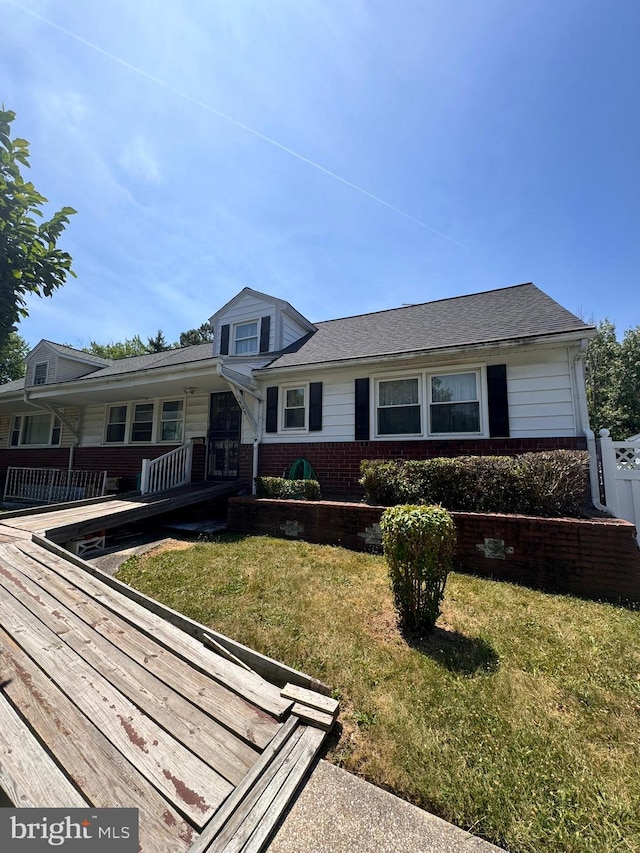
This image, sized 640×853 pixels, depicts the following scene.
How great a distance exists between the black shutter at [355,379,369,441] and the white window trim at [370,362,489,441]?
12 centimetres

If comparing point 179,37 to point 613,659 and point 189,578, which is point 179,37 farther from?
point 613,659

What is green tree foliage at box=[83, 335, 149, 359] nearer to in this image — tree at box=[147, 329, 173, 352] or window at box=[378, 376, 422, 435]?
tree at box=[147, 329, 173, 352]

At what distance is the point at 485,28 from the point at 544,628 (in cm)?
1011

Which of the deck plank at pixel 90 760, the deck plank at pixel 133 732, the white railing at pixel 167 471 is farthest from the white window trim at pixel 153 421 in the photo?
the deck plank at pixel 90 760

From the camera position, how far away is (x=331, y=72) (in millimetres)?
7293

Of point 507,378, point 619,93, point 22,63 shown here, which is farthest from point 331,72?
point 507,378

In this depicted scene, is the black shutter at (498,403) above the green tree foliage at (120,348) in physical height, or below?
below

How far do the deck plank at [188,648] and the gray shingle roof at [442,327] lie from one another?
6.32m

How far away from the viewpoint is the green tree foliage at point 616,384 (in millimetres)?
23047

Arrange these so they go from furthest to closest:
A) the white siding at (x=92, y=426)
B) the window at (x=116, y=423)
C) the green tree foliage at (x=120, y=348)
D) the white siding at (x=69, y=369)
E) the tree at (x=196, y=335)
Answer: the green tree foliage at (x=120, y=348) < the tree at (x=196, y=335) < the white siding at (x=69, y=369) < the white siding at (x=92, y=426) < the window at (x=116, y=423)

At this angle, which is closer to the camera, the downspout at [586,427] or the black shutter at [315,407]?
the downspout at [586,427]

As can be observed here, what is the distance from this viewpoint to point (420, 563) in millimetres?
3314

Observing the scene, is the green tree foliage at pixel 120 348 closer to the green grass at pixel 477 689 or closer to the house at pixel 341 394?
the house at pixel 341 394

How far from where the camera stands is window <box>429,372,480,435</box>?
24.0ft
